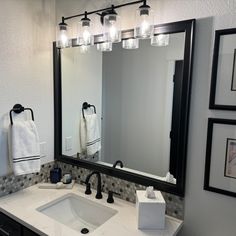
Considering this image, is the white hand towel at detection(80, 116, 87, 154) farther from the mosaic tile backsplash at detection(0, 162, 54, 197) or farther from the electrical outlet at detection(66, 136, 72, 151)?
the mosaic tile backsplash at detection(0, 162, 54, 197)

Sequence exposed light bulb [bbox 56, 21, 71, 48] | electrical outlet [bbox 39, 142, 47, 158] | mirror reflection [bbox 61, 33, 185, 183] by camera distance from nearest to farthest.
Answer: mirror reflection [bbox 61, 33, 185, 183] < exposed light bulb [bbox 56, 21, 71, 48] < electrical outlet [bbox 39, 142, 47, 158]

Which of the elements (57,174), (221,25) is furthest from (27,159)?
(221,25)

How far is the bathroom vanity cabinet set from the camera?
1307 mm

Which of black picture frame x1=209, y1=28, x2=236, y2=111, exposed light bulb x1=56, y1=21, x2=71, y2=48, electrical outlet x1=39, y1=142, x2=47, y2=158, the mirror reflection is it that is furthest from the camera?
electrical outlet x1=39, y1=142, x2=47, y2=158

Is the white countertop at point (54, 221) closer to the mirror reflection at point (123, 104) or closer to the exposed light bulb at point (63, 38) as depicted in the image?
the mirror reflection at point (123, 104)

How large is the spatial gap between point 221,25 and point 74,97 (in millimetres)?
1150

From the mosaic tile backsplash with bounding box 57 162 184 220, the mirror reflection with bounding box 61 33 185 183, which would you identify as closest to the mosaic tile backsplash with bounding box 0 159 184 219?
the mosaic tile backsplash with bounding box 57 162 184 220

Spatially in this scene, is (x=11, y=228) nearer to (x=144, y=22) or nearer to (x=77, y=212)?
(x=77, y=212)

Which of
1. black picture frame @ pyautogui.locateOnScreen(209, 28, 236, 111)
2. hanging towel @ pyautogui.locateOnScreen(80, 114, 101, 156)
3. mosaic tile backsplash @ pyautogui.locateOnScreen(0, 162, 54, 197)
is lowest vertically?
mosaic tile backsplash @ pyautogui.locateOnScreen(0, 162, 54, 197)

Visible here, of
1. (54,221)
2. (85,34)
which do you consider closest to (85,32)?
(85,34)

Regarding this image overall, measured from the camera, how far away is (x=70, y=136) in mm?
1869

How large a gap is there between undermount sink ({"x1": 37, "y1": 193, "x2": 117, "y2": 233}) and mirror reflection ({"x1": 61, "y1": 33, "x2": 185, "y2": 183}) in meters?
0.30

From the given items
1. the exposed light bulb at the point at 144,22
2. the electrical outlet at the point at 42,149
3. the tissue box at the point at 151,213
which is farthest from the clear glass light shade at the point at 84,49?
the tissue box at the point at 151,213

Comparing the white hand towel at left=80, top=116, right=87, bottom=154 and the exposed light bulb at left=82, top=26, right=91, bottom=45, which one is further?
the white hand towel at left=80, top=116, right=87, bottom=154
